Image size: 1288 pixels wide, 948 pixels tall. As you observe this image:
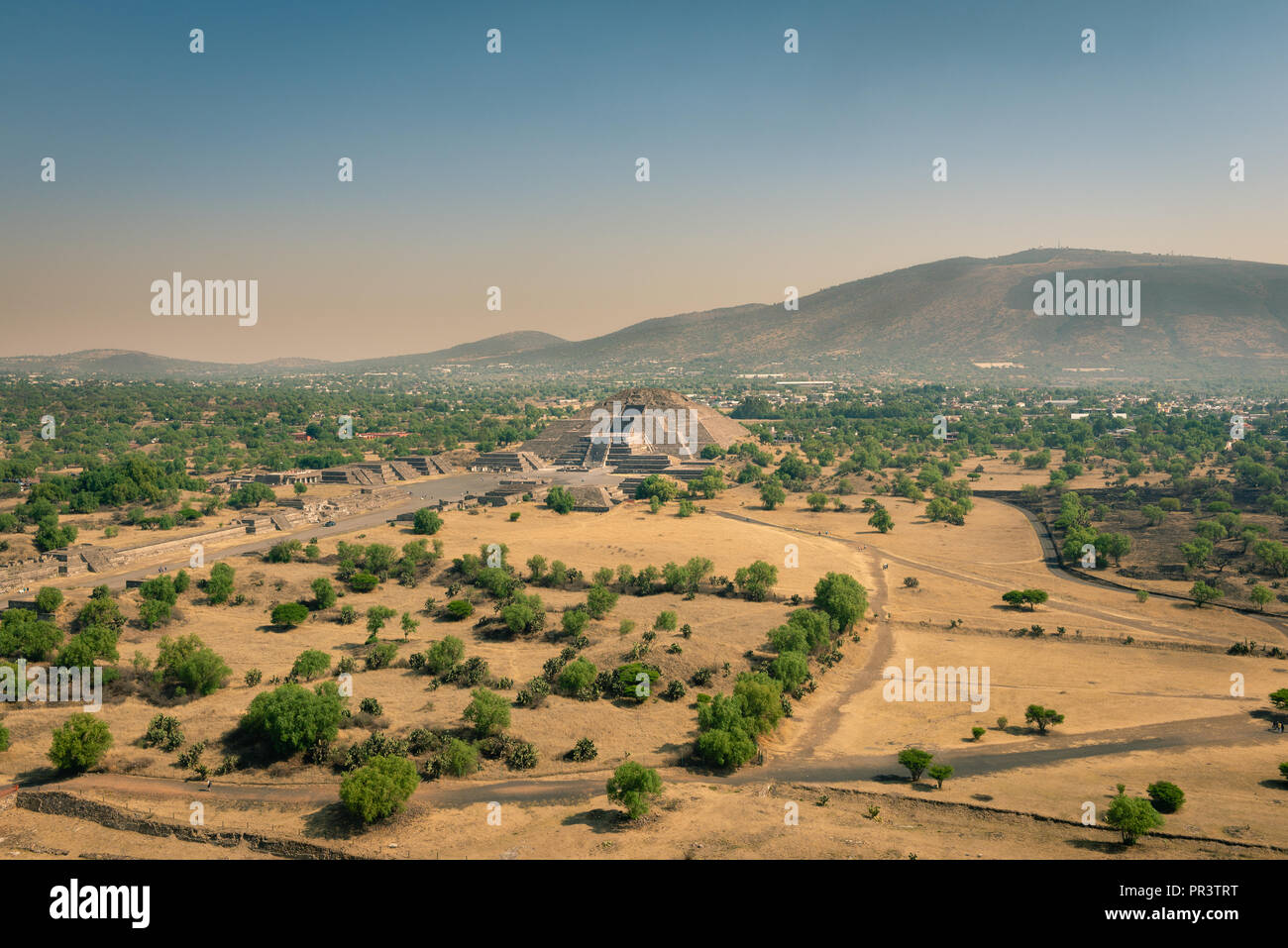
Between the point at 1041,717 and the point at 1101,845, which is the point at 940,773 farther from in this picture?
the point at 1041,717

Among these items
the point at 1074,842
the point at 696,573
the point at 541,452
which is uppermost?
the point at 541,452

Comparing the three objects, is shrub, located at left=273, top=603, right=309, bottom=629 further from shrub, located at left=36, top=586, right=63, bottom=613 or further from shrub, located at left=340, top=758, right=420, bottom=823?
shrub, located at left=340, top=758, right=420, bottom=823

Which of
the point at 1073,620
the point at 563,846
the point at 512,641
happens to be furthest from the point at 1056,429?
the point at 563,846

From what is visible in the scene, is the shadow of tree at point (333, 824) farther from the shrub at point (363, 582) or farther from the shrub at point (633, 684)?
the shrub at point (363, 582)

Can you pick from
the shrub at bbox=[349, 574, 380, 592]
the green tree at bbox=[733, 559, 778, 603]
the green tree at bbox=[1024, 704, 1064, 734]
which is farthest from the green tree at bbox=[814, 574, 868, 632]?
the shrub at bbox=[349, 574, 380, 592]

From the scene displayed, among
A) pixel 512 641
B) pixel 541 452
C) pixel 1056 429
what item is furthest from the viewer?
pixel 1056 429

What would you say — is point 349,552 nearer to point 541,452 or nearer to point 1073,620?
point 1073,620

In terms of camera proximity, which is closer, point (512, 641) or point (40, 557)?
point (512, 641)

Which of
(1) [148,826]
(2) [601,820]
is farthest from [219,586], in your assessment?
(2) [601,820]
